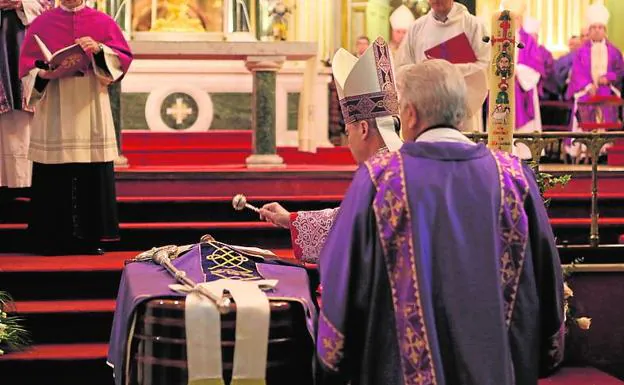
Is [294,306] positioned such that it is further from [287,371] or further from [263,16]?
[263,16]

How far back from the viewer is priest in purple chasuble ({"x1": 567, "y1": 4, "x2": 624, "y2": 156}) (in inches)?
539

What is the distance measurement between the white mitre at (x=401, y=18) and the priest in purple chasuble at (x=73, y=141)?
6945 millimetres

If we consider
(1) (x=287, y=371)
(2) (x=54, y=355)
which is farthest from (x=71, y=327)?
(1) (x=287, y=371)

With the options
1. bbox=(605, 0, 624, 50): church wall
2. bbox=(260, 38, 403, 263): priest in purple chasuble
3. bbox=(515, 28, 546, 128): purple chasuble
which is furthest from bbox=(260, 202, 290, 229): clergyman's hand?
bbox=(605, 0, 624, 50): church wall

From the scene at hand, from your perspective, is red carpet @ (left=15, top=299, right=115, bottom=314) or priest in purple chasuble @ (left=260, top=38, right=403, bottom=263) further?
red carpet @ (left=15, top=299, right=115, bottom=314)

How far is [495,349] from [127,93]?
342 inches

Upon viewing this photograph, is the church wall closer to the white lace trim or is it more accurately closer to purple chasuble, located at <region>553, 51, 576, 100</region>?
purple chasuble, located at <region>553, 51, 576, 100</region>

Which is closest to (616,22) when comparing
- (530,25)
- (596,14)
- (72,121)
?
(596,14)

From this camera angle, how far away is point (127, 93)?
468 inches

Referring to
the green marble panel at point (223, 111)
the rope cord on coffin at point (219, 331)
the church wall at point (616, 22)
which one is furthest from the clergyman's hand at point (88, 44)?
the church wall at point (616, 22)

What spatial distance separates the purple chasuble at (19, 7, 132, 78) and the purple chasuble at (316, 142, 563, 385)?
166 inches

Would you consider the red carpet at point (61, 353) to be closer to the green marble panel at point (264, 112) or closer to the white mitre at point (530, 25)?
the green marble panel at point (264, 112)

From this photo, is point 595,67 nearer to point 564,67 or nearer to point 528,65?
point 564,67

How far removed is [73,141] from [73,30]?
0.68 m
